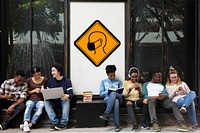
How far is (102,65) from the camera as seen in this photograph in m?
7.77

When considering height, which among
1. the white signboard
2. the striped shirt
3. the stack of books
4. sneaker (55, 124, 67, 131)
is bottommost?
sneaker (55, 124, 67, 131)

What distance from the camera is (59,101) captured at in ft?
24.0

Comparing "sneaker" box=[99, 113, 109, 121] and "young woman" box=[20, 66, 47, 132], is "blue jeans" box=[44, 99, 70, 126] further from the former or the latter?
"sneaker" box=[99, 113, 109, 121]

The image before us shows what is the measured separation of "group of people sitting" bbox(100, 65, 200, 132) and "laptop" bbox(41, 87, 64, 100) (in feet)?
3.02

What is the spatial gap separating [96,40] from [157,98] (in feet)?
6.45

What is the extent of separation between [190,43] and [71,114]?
3277 mm

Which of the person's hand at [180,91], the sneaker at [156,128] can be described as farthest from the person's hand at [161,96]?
the sneaker at [156,128]

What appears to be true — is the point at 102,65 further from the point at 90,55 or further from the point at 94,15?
the point at 94,15

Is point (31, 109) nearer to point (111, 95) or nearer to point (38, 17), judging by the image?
point (111, 95)

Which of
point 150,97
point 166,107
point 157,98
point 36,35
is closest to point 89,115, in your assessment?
point 150,97

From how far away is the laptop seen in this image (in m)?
6.98

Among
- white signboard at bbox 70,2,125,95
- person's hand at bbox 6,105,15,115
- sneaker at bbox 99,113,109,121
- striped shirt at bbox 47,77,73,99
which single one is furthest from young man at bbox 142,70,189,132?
person's hand at bbox 6,105,15,115

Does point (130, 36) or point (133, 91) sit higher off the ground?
point (130, 36)

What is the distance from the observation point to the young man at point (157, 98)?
6.87 m
